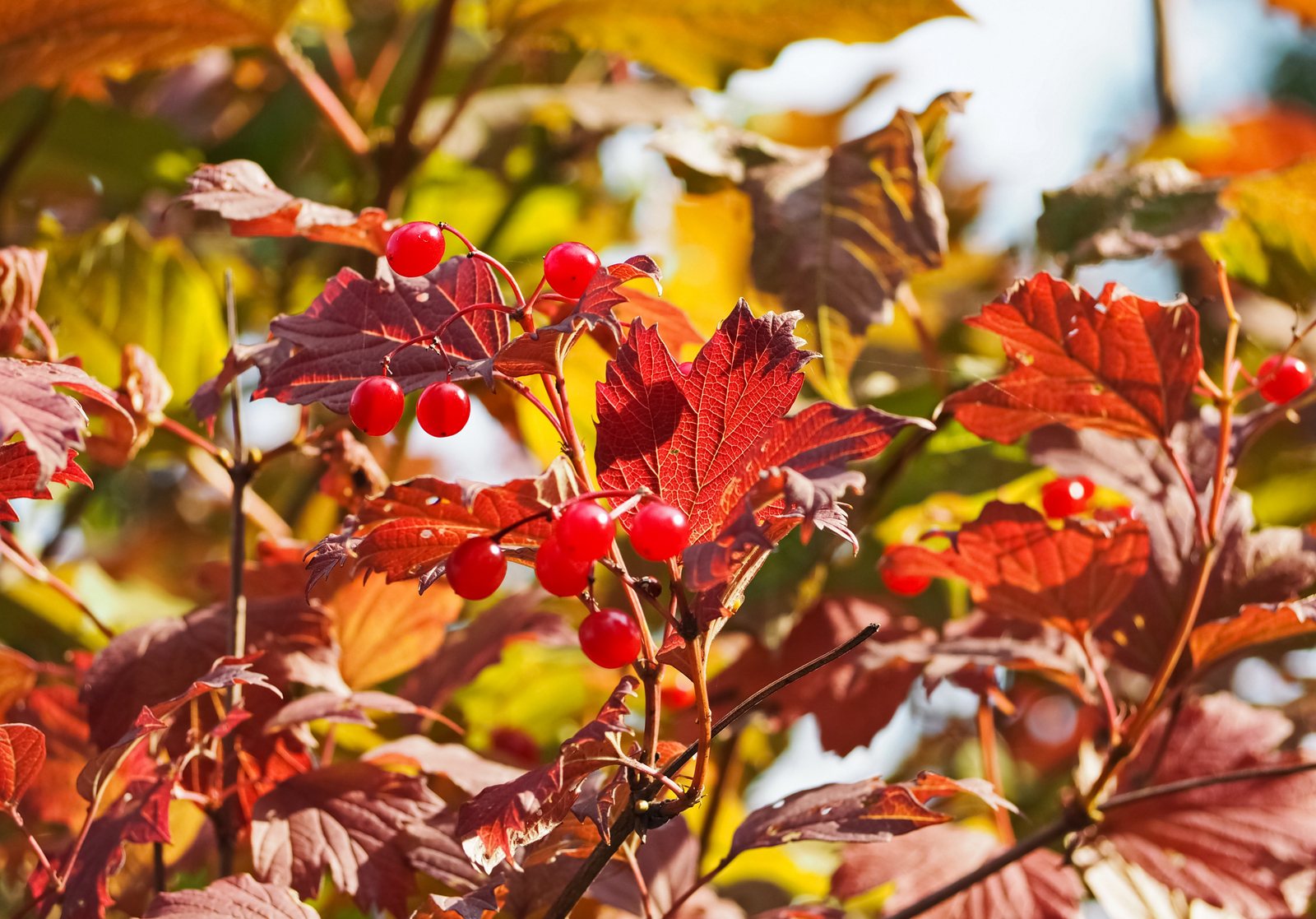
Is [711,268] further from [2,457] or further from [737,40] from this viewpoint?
[2,457]

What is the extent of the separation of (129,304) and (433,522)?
80cm

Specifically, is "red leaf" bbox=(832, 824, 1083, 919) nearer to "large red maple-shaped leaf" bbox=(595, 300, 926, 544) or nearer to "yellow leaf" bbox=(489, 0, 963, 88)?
"large red maple-shaped leaf" bbox=(595, 300, 926, 544)

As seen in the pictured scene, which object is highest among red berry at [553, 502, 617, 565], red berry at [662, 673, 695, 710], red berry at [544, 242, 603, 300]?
red berry at [544, 242, 603, 300]

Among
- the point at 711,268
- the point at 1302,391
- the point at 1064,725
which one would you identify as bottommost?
the point at 1064,725

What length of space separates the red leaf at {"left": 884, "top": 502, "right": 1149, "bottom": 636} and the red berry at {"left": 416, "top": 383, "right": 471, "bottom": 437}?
0.40 meters

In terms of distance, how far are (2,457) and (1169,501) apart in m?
0.85

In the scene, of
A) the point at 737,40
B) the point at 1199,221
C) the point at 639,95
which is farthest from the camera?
the point at 639,95

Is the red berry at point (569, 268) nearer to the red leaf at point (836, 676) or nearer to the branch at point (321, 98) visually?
the red leaf at point (836, 676)

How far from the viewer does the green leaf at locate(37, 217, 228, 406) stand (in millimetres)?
1084

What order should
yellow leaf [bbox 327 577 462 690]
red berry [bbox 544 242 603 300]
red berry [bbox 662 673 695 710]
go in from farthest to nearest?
1. red berry [bbox 662 673 695 710]
2. yellow leaf [bbox 327 577 462 690]
3. red berry [bbox 544 242 603 300]

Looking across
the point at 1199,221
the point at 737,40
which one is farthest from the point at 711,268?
the point at 1199,221

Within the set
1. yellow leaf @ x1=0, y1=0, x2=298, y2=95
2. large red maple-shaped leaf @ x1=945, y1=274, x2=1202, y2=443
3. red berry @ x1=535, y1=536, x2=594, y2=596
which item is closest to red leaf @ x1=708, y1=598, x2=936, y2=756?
large red maple-shaped leaf @ x1=945, y1=274, x2=1202, y2=443

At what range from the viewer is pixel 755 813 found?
66cm

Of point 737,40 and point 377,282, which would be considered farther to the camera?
point 737,40
